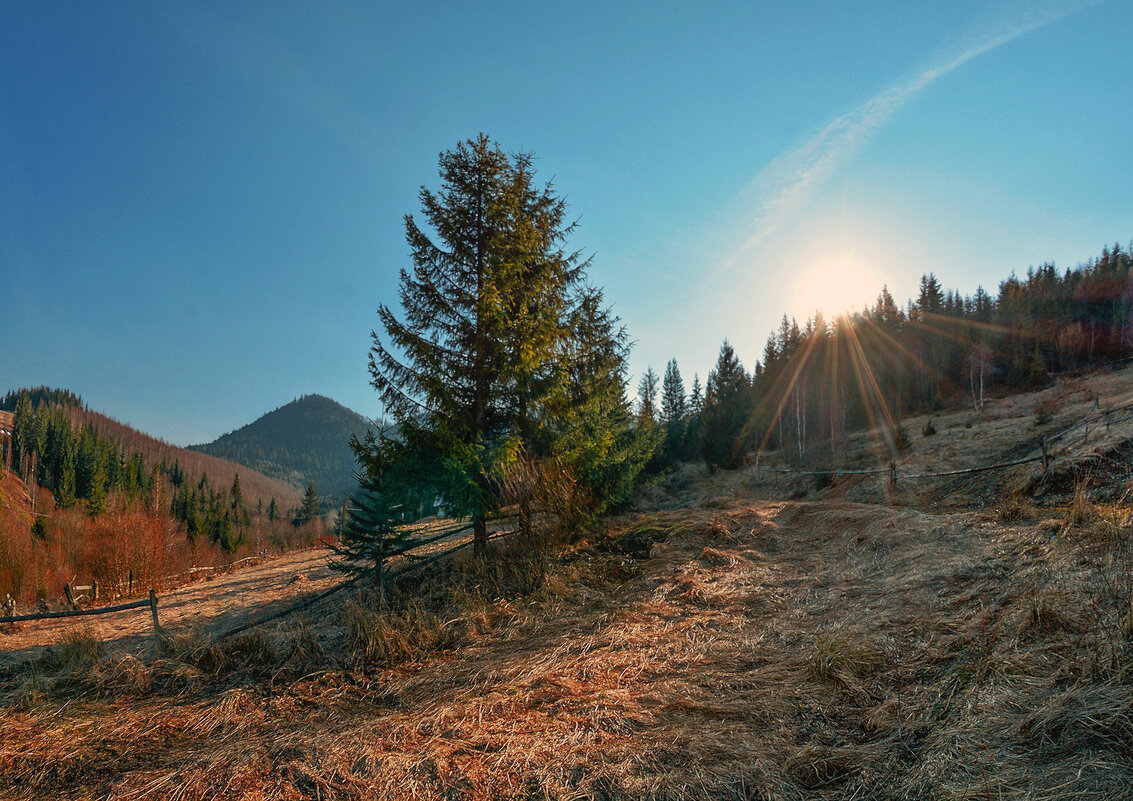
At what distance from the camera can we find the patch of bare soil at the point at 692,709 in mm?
2400

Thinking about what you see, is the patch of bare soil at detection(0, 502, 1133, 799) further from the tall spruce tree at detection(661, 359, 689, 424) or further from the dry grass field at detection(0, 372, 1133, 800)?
the tall spruce tree at detection(661, 359, 689, 424)

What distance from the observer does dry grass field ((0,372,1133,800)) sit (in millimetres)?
2473

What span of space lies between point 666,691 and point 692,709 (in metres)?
0.37

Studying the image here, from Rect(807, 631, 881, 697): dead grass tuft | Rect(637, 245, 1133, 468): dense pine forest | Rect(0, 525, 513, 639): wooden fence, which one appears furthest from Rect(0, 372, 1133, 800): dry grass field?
Rect(637, 245, 1133, 468): dense pine forest

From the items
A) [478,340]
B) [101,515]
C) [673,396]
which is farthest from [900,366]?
[101,515]

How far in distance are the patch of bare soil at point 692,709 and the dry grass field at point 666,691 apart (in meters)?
0.02

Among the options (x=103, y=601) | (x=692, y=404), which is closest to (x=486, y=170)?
(x=103, y=601)

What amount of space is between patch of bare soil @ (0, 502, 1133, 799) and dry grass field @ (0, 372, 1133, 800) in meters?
0.02

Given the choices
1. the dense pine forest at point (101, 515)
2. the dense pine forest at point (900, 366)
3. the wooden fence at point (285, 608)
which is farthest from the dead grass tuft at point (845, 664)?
the dense pine forest at point (101, 515)

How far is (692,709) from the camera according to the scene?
11.2ft

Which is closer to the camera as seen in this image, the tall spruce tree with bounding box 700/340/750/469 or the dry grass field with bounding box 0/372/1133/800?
the dry grass field with bounding box 0/372/1133/800

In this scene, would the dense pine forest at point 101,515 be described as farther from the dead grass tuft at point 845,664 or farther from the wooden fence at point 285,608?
the dead grass tuft at point 845,664

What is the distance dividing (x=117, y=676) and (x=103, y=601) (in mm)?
25703

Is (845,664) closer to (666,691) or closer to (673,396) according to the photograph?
(666,691)
